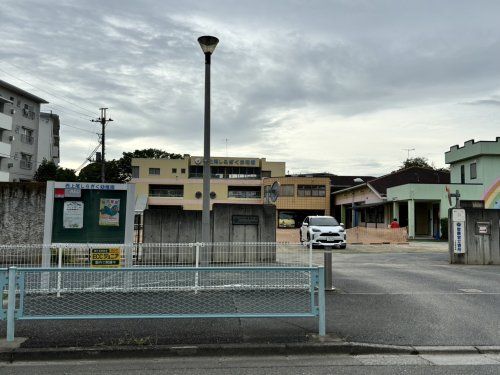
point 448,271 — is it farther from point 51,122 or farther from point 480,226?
point 51,122

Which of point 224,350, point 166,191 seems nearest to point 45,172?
point 166,191

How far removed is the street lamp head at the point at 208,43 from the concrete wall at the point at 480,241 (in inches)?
423

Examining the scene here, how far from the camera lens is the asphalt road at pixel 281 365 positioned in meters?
5.22

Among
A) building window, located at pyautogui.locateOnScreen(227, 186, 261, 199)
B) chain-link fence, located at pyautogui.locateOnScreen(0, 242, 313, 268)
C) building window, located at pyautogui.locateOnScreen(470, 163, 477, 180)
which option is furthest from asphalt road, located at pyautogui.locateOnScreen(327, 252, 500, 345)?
building window, located at pyautogui.locateOnScreen(227, 186, 261, 199)

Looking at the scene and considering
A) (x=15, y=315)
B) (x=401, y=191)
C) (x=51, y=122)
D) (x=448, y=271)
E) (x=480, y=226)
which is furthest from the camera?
(x=51, y=122)

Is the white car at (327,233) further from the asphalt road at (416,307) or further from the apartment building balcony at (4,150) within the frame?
the apartment building balcony at (4,150)

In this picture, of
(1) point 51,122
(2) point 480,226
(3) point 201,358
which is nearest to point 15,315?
(3) point 201,358

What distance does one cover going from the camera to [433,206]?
35.7m

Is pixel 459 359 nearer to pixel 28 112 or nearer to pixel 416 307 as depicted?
pixel 416 307

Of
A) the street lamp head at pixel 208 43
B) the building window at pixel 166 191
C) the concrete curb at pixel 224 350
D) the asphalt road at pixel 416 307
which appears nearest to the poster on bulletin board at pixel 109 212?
the street lamp head at pixel 208 43

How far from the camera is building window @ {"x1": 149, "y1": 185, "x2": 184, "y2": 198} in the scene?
6717 cm

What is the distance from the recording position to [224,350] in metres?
5.80

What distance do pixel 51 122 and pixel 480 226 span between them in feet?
→ 210

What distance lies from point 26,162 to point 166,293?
54.1m
